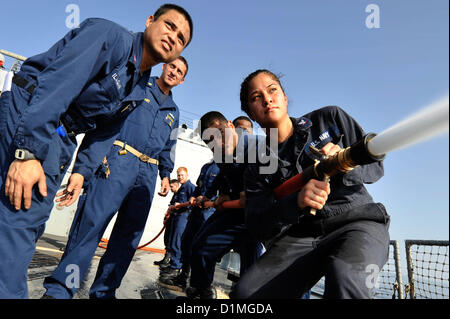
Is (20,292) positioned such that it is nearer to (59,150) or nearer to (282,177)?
(59,150)

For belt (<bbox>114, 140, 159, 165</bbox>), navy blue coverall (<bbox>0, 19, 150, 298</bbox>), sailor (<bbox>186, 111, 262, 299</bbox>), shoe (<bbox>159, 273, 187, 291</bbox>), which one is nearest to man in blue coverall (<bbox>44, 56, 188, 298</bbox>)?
belt (<bbox>114, 140, 159, 165</bbox>)

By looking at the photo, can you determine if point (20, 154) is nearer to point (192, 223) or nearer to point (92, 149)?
point (92, 149)

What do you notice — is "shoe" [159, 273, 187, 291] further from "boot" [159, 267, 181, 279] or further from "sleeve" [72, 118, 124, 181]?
"sleeve" [72, 118, 124, 181]

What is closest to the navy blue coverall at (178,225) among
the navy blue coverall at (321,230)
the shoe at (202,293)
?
the shoe at (202,293)

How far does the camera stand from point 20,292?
1.50 metres

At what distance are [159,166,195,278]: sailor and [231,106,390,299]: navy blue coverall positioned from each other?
3268mm

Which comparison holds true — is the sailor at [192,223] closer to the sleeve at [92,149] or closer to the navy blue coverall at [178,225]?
the navy blue coverall at [178,225]

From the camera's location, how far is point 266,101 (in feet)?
6.88

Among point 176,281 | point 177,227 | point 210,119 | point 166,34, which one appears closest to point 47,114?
point 166,34

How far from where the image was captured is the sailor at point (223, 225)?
2920 millimetres

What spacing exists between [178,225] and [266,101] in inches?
178

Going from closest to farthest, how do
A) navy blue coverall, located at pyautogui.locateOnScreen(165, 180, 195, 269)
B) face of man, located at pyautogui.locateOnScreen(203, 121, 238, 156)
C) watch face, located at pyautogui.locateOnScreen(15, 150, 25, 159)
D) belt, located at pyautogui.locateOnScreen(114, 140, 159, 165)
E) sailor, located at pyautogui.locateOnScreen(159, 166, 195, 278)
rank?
watch face, located at pyautogui.locateOnScreen(15, 150, 25, 159), belt, located at pyautogui.locateOnScreen(114, 140, 159, 165), face of man, located at pyautogui.locateOnScreen(203, 121, 238, 156), sailor, located at pyautogui.locateOnScreen(159, 166, 195, 278), navy blue coverall, located at pyautogui.locateOnScreen(165, 180, 195, 269)

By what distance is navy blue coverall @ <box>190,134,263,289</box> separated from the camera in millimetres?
2904
